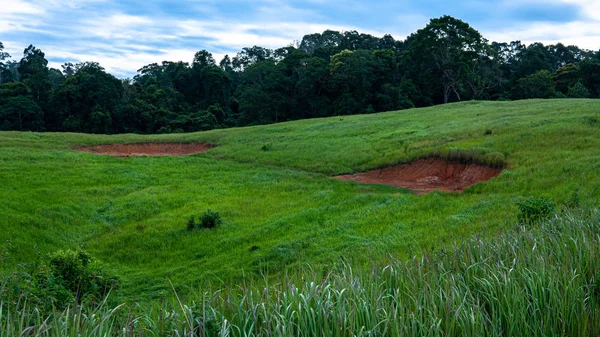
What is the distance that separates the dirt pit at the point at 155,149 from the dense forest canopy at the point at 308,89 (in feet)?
59.6

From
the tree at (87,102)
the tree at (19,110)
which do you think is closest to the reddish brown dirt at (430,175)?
the tree at (87,102)

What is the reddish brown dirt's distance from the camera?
677 inches

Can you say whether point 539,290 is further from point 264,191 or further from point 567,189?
point 264,191

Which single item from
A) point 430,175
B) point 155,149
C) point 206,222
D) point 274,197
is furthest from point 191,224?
point 155,149

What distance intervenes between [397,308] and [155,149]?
92.8ft

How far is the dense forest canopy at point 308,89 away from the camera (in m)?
48.6

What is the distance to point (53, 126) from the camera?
50125 millimetres

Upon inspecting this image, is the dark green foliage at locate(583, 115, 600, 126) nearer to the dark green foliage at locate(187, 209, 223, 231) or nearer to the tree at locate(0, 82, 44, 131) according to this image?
the dark green foliage at locate(187, 209, 223, 231)

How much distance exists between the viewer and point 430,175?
61.8 ft

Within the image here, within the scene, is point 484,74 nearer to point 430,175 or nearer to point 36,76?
point 430,175

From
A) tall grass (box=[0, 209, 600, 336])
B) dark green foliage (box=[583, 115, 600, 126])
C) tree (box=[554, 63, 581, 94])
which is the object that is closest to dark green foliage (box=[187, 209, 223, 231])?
tall grass (box=[0, 209, 600, 336])

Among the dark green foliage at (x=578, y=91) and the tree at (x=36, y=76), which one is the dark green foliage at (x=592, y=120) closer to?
the dark green foliage at (x=578, y=91)

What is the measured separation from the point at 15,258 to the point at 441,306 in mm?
10029

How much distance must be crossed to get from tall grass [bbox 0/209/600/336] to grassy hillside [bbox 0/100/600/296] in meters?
1.71
